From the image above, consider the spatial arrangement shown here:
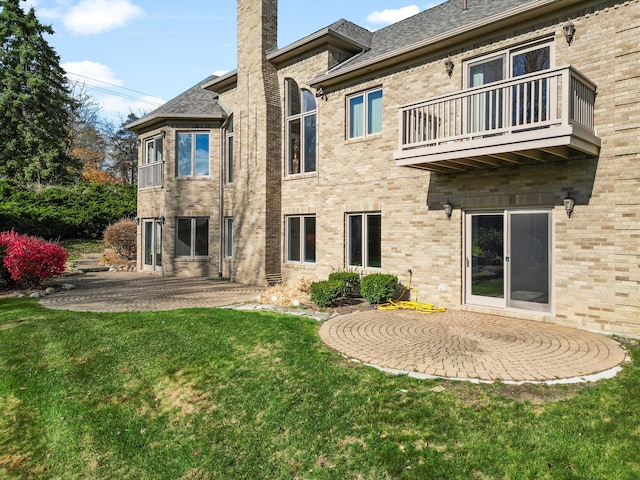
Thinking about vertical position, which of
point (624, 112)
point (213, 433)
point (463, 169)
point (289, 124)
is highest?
point (289, 124)

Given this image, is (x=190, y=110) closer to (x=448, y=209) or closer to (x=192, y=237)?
(x=192, y=237)

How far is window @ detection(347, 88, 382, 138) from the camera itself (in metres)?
11.7

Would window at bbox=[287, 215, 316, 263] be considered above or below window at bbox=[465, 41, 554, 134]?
below

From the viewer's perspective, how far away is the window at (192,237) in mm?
17172

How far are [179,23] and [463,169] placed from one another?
11.4 metres

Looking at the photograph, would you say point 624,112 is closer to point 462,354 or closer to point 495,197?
point 495,197

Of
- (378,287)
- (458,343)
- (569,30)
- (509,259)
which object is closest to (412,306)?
(378,287)

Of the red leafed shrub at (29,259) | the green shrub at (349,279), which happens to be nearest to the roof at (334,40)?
the green shrub at (349,279)

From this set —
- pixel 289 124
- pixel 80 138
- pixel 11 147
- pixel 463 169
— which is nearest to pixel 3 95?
pixel 11 147

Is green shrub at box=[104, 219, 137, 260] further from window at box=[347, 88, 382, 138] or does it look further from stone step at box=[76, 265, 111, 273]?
window at box=[347, 88, 382, 138]

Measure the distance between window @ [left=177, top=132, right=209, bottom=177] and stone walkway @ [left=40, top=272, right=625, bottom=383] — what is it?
289 inches

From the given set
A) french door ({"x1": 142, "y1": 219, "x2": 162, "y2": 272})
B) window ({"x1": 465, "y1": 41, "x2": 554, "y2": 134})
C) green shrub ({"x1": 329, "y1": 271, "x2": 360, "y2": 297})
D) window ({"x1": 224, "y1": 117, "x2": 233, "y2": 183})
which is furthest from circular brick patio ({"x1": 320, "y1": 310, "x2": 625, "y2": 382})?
french door ({"x1": 142, "y1": 219, "x2": 162, "y2": 272})

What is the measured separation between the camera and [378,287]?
10164mm

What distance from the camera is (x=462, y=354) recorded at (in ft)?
20.6
